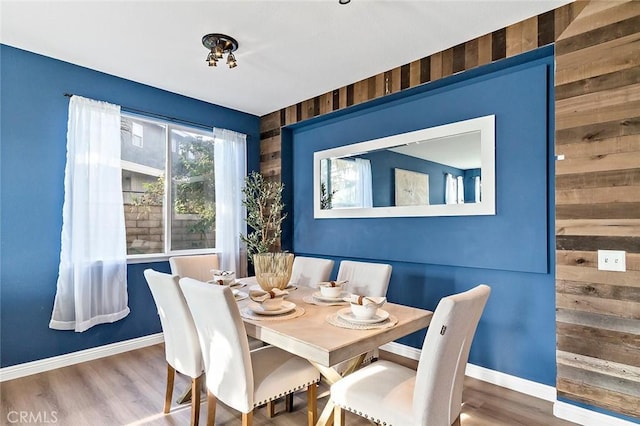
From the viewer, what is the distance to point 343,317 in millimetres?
1821

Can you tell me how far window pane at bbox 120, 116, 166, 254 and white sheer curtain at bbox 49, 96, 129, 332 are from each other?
0.26 m

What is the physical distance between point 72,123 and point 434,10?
10.2 ft

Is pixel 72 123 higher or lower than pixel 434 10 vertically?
lower

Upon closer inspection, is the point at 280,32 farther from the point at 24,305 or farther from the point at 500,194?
the point at 24,305

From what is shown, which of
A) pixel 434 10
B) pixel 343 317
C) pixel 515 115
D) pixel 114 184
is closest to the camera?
pixel 343 317

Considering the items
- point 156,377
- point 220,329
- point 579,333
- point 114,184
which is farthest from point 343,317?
point 114,184

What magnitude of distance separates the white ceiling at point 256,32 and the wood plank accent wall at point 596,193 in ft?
1.10

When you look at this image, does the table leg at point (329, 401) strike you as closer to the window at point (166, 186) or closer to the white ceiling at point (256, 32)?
the white ceiling at point (256, 32)

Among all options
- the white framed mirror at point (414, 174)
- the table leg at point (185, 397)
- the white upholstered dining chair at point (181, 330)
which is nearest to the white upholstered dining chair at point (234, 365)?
the white upholstered dining chair at point (181, 330)

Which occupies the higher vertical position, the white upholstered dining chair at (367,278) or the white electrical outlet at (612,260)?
the white electrical outlet at (612,260)

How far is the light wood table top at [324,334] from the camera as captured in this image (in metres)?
1.48

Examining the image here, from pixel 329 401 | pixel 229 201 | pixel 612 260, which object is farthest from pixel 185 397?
pixel 612 260

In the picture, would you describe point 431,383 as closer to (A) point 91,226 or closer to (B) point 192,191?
(A) point 91,226

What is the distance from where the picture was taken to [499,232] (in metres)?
2.65
